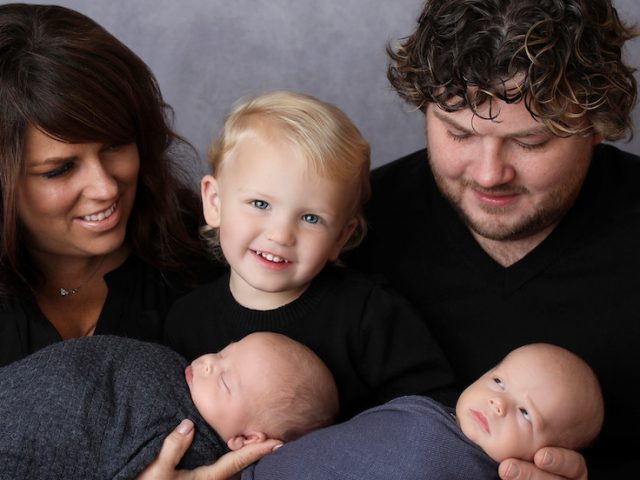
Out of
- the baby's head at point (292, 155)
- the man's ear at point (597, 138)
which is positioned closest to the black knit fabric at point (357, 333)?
the baby's head at point (292, 155)

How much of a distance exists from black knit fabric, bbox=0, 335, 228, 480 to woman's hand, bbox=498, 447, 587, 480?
62cm

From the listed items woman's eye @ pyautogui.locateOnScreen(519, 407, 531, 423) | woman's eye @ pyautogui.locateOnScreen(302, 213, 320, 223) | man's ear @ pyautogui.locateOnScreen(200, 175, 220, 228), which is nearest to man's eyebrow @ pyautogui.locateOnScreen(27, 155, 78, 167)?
man's ear @ pyautogui.locateOnScreen(200, 175, 220, 228)

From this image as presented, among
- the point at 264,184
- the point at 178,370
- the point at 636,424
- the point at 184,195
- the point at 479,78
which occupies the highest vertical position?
the point at 479,78

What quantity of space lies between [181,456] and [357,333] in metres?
0.50

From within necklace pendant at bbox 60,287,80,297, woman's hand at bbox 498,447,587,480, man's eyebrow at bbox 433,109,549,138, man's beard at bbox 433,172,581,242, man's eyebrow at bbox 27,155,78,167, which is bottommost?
woman's hand at bbox 498,447,587,480

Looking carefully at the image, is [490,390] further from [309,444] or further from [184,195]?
[184,195]

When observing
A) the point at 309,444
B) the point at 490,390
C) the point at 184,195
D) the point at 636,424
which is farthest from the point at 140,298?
the point at 636,424

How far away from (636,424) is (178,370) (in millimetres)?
1096

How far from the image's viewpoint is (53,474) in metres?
2.05

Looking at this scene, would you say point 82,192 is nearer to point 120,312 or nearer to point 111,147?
point 111,147

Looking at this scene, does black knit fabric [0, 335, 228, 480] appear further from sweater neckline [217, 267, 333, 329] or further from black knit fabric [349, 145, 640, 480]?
black knit fabric [349, 145, 640, 480]

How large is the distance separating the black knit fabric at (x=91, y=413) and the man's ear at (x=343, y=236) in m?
0.44

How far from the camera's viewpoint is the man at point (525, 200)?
2.29 m

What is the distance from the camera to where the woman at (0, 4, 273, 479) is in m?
2.38
